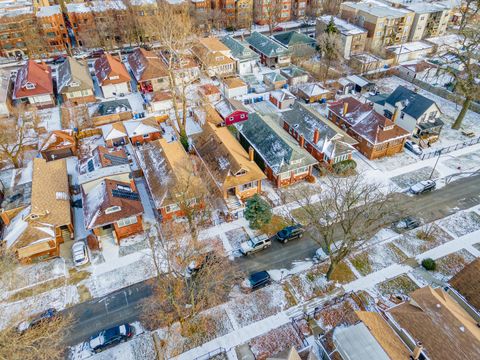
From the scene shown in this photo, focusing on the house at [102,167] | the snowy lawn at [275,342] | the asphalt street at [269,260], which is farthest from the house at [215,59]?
the snowy lawn at [275,342]

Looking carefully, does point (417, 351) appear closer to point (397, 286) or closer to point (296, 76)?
point (397, 286)

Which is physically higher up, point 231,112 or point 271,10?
point 271,10

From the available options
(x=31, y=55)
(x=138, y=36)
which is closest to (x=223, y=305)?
(x=138, y=36)

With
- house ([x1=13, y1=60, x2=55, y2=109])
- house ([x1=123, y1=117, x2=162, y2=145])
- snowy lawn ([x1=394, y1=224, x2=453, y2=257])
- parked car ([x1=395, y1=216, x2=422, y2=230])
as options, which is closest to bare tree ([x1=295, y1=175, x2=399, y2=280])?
parked car ([x1=395, y1=216, x2=422, y2=230])

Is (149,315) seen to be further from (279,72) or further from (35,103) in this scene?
(279,72)

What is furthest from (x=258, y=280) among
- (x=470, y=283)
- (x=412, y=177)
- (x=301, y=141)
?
(x=412, y=177)

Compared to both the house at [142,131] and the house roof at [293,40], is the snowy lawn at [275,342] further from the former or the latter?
the house roof at [293,40]
